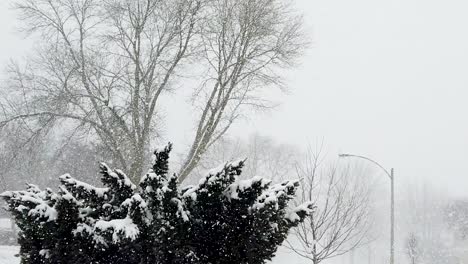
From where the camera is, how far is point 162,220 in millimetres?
5059

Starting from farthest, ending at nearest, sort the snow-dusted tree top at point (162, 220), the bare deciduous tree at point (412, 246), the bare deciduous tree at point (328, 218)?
the bare deciduous tree at point (412, 246) < the bare deciduous tree at point (328, 218) < the snow-dusted tree top at point (162, 220)

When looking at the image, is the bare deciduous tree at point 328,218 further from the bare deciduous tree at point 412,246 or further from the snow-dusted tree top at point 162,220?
the bare deciduous tree at point 412,246

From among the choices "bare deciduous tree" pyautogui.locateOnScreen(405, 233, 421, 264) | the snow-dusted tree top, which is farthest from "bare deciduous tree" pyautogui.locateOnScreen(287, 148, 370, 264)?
"bare deciduous tree" pyautogui.locateOnScreen(405, 233, 421, 264)

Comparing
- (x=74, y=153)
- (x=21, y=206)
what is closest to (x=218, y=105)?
(x=21, y=206)

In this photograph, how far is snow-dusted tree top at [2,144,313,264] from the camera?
16.1 ft

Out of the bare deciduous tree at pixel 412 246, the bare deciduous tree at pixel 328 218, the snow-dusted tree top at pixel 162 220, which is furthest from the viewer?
the bare deciduous tree at pixel 412 246

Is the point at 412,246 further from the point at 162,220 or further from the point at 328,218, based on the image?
the point at 162,220

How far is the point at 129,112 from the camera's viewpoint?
1581 centimetres

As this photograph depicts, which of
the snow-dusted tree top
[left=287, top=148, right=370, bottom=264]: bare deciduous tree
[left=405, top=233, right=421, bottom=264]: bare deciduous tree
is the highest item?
[left=405, top=233, right=421, bottom=264]: bare deciduous tree

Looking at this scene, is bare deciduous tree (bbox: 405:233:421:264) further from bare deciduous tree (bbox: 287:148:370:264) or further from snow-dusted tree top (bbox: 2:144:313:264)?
snow-dusted tree top (bbox: 2:144:313:264)

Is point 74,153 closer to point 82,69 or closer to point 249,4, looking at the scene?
point 82,69

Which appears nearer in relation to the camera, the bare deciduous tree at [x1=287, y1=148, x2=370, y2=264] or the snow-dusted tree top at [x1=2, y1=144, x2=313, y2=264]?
the snow-dusted tree top at [x1=2, y1=144, x2=313, y2=264]

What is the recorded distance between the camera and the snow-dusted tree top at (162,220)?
4.92 m

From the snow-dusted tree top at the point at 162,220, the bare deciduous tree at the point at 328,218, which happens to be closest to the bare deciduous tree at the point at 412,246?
the bare deciduous tree at the point at 328,218
